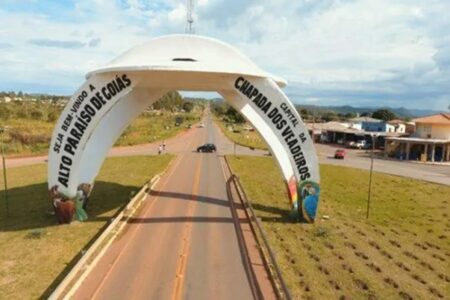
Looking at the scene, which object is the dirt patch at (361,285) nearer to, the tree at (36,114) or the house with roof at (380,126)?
the house with roof at (380,126)

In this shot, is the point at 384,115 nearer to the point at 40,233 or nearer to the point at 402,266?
the point at 402,266

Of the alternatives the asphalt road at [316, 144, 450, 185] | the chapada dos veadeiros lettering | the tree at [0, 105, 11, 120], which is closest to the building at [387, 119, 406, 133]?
the asphalt road at [316, 144, 450, 185]

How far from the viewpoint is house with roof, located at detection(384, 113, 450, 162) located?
210ft

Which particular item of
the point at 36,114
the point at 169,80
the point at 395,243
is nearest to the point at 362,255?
the point at 395,243

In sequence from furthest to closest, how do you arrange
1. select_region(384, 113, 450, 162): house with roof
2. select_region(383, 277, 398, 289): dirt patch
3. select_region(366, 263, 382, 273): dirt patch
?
select_region(384, 113, 450, 162): house with roof, select_region(366, 263, 382, 273): dirt patch, select_region(383, 277, 398, 289): dirt patch

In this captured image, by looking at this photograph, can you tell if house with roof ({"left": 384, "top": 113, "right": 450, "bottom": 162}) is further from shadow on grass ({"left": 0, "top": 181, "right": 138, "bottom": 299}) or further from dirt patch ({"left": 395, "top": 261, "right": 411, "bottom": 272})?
dirt patch ({"left": 395, "top": 261, "right": 411, "bottom": 272})

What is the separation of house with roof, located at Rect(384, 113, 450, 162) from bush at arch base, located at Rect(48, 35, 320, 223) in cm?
4695

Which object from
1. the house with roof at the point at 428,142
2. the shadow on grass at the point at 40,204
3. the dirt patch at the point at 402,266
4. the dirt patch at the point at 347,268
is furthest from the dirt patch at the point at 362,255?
the house with roof at the point at 428,142

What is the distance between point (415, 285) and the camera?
15.5m

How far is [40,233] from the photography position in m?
19.5

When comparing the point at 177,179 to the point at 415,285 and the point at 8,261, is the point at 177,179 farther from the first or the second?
the point at 415,285

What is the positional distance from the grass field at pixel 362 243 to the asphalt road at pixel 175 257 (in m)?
2.02

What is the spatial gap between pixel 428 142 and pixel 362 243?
48984mm

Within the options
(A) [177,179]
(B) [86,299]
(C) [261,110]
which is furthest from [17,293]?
(A) [177,179]
